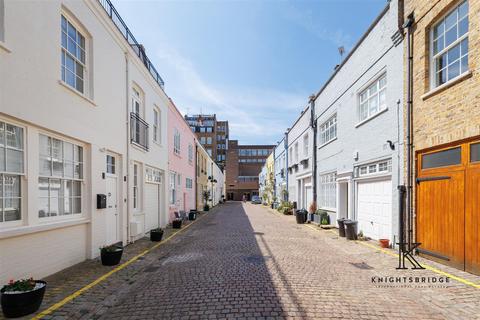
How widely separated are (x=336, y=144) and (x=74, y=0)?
11601 millimetres

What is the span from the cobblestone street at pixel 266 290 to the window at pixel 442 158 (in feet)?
7.70

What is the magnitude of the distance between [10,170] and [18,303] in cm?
223

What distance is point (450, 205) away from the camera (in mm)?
6820

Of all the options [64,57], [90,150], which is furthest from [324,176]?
[64,57]

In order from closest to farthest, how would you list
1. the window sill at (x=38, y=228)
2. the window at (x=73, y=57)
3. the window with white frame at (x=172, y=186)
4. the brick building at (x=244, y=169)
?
1. the window sill at (x=38, y=228)
2. the window at (x=73, y=57)
3. the window with white frame at (x=172, y=186)
4. the brick building at (x=244, y=169)

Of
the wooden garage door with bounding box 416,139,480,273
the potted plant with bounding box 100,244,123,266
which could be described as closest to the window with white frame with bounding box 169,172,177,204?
the potted plant with bounding box 100,244,123,266

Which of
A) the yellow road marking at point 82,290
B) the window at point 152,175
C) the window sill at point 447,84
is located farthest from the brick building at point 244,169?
the window sill at point 447,84

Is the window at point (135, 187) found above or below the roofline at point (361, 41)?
below

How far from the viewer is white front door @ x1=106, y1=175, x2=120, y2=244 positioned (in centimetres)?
895

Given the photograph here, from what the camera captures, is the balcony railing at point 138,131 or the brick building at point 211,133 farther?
the brick building at point 211,133

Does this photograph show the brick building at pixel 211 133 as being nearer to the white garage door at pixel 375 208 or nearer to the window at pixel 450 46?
the white garage door at pixel 375 208

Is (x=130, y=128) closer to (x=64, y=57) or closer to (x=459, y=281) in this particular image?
(x=64, y=57)

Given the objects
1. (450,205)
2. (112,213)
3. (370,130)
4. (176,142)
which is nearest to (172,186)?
(176,142)

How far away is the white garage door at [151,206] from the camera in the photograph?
12.6m
